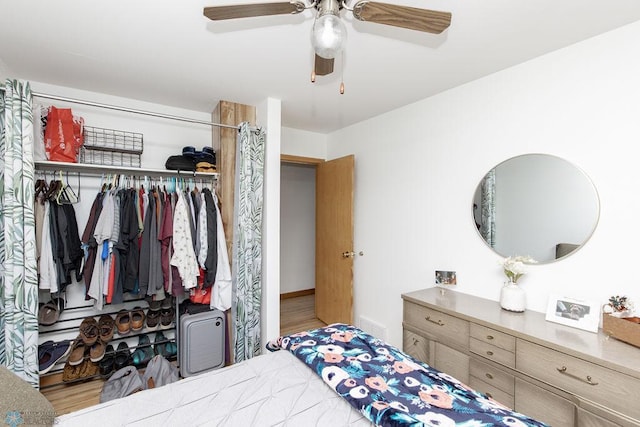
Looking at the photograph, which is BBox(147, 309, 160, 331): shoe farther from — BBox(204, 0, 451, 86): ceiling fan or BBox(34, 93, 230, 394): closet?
BBox(204, 0, 451, 86): ceiling fan

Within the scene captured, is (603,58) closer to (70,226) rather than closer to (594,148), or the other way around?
(594,148)

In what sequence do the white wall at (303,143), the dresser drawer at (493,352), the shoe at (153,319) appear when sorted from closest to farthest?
the dresser drawer at (493,352) < the shoe at (153,319) < the white wall at (303,143)

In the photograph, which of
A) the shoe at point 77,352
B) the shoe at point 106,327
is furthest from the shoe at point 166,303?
the shoe at point 77,352

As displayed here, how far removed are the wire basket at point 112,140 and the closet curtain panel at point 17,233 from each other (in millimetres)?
479

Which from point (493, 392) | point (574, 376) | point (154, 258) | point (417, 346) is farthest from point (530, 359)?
point (154, 258)

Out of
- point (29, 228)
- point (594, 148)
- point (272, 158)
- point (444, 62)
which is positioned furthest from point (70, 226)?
point (594, 148)

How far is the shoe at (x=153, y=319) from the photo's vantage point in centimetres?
267

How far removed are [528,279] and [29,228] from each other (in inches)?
130

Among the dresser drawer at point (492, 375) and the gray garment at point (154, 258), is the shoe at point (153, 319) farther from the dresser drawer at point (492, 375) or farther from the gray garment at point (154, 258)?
the dresser drawer at point (492, 375)

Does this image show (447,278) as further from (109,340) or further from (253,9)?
(109,340)

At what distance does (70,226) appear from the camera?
222 centimetres

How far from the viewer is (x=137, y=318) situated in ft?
8.66

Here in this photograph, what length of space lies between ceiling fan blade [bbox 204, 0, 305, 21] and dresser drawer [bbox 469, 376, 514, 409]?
7.12 feet

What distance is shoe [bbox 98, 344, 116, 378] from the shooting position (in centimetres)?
244
